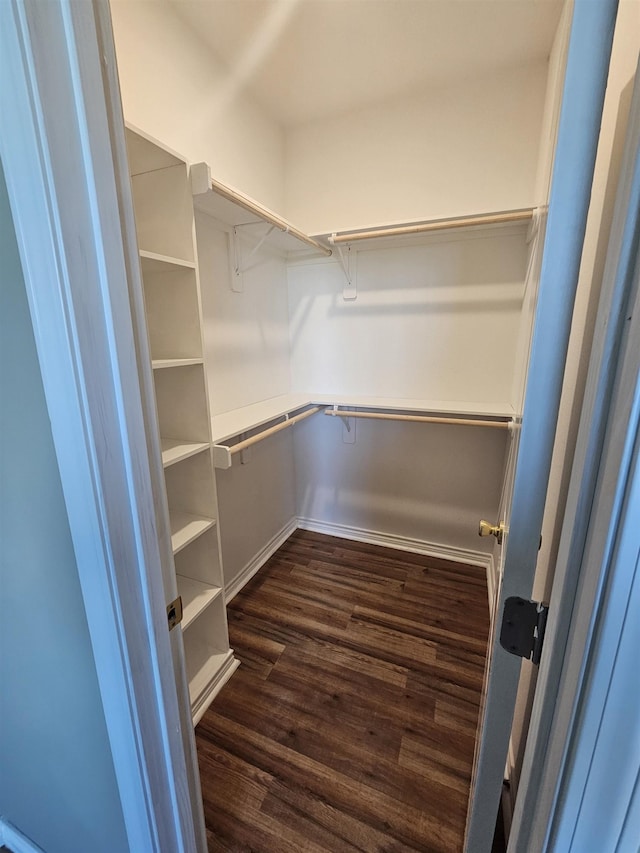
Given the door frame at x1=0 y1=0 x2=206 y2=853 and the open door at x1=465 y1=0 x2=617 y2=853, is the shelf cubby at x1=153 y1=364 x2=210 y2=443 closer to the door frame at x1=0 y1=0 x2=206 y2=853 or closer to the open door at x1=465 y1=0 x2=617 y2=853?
the door frame at x1=0 y1=0 x2=206 y2=853

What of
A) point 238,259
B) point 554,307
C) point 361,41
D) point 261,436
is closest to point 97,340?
point 554,307

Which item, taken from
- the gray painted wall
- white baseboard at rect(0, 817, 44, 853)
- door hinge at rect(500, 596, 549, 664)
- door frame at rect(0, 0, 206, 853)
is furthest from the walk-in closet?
door hinge at rect(500, 596, 549, 664)

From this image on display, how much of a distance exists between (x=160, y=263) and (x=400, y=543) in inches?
91.3

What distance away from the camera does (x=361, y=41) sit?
1.65 m

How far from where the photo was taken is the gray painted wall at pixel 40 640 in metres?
0.60

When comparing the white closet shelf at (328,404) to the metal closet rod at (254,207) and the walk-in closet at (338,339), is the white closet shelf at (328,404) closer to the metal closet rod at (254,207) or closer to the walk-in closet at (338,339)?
the walk-in closet at (338,339)

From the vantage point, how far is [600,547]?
1.28 feet

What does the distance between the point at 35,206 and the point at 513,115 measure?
2.37 metres

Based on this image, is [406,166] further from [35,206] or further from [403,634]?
[403,634]

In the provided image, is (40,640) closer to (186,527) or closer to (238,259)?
(186,527)

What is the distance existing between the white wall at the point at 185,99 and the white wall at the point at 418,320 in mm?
721

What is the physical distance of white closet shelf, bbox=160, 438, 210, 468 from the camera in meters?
1.31

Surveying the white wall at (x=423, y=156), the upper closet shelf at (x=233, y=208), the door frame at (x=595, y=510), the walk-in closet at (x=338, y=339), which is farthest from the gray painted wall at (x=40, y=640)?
the white wall at (x=423, y=156)

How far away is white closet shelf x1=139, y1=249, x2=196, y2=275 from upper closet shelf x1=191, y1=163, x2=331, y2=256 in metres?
0.25
